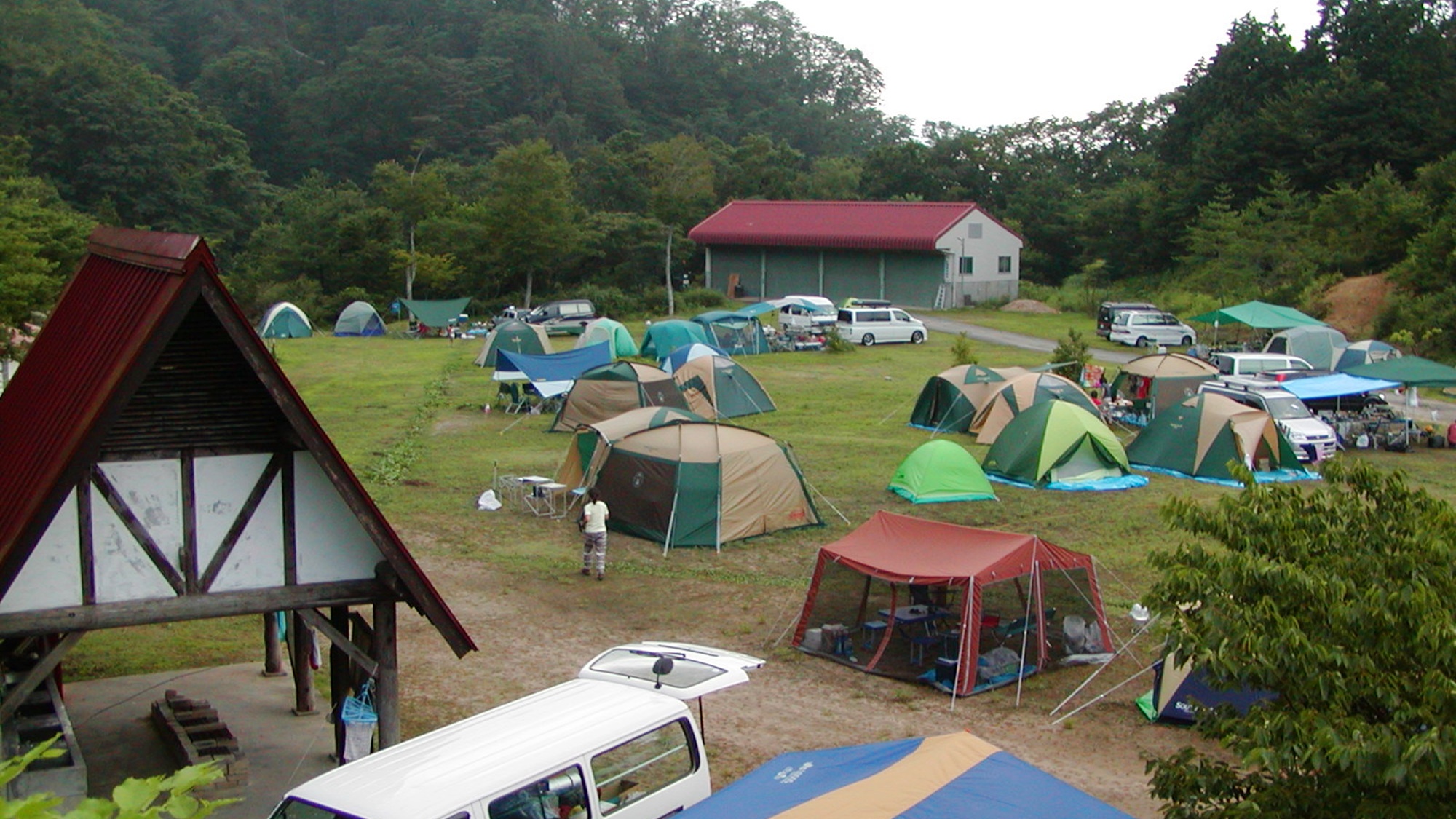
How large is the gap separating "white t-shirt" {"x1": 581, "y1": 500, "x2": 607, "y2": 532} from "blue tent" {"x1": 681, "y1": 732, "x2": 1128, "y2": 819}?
753 cm

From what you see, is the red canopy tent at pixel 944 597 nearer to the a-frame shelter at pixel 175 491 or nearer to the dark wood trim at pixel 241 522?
the a-frame shelter at pixel 175 491

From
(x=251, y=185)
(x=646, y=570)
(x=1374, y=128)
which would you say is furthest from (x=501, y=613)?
(x=251, y=185)

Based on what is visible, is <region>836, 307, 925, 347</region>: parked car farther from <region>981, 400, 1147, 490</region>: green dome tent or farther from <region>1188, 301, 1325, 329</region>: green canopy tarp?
<region>981, 400, 1147, 490</region>: green dome tent

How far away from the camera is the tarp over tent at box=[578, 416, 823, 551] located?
15.5 metres

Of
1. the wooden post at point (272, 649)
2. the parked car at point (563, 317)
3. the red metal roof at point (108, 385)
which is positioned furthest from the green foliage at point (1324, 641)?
the parked car at point (563, 317)

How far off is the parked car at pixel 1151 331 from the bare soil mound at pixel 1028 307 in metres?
9.52

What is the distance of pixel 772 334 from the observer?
35.8 meters

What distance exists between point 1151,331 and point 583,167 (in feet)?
96.4

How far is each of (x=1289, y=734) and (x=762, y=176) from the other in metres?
55.9

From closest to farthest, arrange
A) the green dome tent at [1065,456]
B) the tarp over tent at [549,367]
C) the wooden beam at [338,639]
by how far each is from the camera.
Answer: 1. the wooden beam at [338,639]
2. the green dome tent at [1065,456]
3. the tarp over tent at [549,367]

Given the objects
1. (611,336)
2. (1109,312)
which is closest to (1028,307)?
(1109,312)

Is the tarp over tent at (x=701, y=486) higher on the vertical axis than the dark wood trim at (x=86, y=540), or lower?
lower

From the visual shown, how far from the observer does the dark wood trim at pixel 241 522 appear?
6.99 meters

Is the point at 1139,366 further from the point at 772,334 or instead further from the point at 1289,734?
the point at 1289,734
